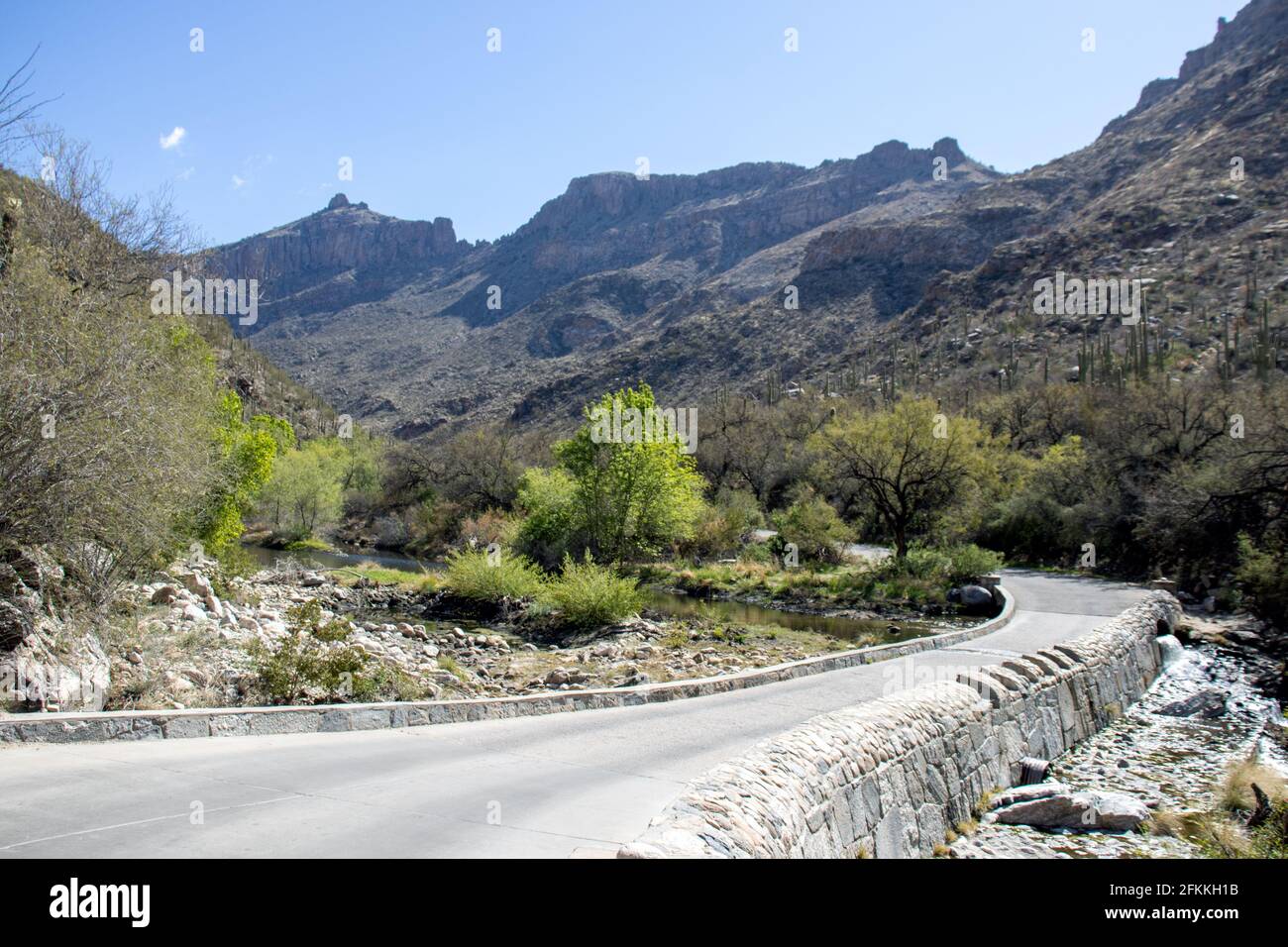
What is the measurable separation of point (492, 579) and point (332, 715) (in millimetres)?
20033

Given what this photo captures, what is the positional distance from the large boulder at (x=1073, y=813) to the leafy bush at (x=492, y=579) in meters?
20.4

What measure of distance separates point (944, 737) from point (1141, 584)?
73.9ft

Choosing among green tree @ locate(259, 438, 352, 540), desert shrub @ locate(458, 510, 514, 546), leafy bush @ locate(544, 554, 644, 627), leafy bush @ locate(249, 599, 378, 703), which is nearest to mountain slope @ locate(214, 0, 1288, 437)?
leafy bush @ locate(544, 554, 644, 627)

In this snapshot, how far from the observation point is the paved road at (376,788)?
5.33 meters

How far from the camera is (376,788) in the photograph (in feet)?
23.0

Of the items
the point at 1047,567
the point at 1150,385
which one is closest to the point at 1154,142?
the point at 1150,385

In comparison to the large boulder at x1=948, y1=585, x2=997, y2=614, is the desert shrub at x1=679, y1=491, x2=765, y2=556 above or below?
above

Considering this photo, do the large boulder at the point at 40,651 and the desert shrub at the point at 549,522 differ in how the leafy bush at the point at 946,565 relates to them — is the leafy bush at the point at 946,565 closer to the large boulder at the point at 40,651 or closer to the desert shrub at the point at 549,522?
the desert shrub at the point at 549,522

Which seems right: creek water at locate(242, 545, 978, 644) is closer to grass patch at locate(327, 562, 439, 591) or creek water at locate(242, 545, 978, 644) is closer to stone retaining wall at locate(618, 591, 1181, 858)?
grass patch at locate(327, 562, 439, 591)

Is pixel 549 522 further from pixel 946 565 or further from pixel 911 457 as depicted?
pixel 946 565

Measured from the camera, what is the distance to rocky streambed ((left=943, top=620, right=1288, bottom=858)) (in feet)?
32.9

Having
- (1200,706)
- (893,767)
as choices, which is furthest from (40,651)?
(1200,706)

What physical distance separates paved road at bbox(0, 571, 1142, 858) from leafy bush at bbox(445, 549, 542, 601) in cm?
1829
